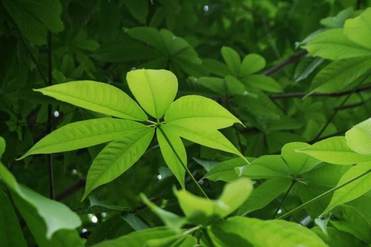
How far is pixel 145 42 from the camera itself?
167 cm

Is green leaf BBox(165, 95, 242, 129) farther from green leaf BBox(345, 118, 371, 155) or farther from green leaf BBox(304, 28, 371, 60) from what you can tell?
green leaf BBox(304, 28, 371, 60)

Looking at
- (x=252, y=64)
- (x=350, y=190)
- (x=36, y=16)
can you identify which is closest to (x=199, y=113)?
(x=350, y=190)

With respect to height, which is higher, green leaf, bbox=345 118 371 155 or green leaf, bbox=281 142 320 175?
green leaf, bbox=345 118 371 155

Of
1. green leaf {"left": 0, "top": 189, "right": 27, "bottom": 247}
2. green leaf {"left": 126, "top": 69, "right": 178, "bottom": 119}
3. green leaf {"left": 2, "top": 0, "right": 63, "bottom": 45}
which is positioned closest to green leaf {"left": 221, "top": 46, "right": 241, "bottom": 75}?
green leaf {"left": 2, "top": 0, "right": 63, "bottom": 45}

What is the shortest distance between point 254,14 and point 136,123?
6.09ft

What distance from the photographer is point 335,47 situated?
1.31 metres

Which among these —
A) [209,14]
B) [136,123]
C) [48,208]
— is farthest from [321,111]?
[48,208]

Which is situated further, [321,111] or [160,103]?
[321,111]

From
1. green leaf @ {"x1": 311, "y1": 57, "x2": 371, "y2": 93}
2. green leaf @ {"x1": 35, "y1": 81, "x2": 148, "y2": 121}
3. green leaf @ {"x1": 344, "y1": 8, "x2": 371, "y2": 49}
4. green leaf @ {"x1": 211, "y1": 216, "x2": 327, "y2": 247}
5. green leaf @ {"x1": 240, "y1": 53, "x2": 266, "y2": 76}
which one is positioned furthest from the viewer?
green leaf @ {"x1": 240, "y1": 53, "x2": 266, "y2": 76}

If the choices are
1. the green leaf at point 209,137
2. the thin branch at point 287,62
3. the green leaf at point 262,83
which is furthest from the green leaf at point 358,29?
the thin branch at point 287,62

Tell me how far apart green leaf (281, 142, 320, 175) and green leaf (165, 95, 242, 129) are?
0.14 meters

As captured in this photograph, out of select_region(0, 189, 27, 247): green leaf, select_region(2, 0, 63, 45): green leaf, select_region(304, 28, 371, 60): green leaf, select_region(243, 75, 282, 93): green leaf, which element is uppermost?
select_region(2, 0, 63, 45): green leaf

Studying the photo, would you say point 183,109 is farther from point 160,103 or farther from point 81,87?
point 81,87

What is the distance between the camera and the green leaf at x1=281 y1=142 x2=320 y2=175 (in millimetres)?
1007
